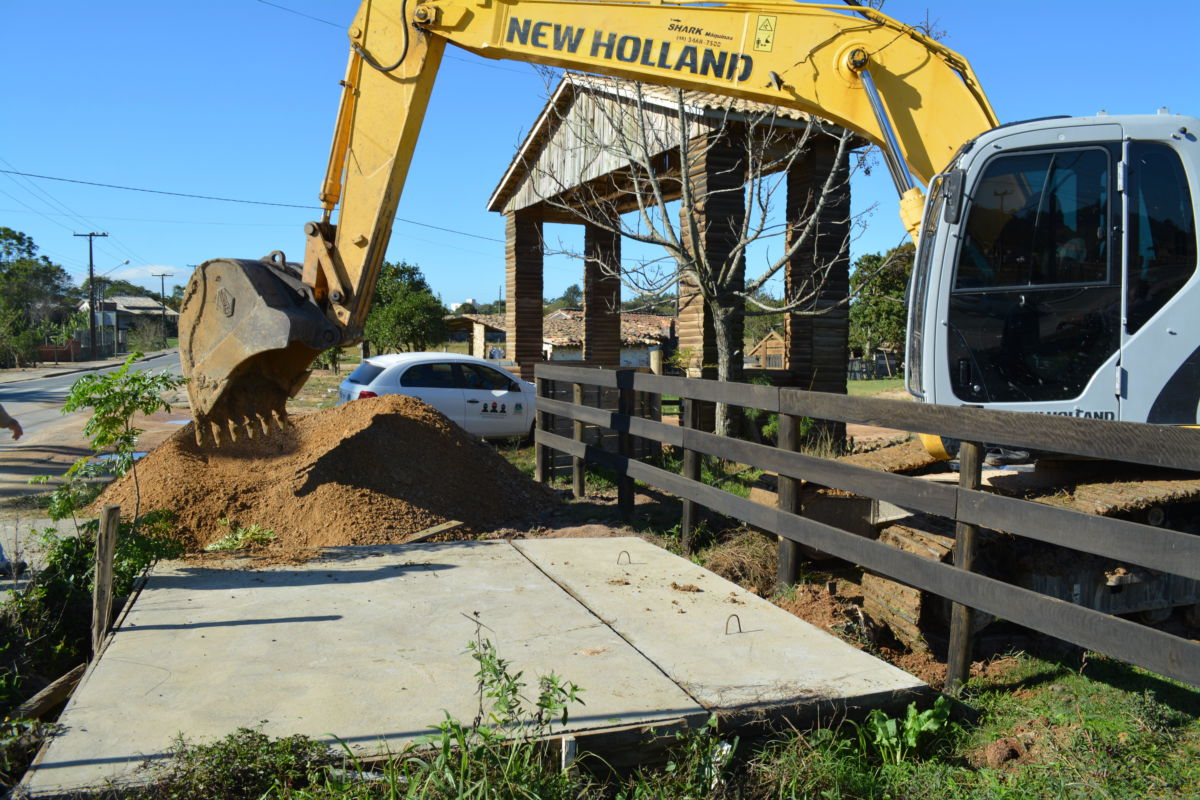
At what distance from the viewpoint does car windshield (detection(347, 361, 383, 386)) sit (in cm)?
1311

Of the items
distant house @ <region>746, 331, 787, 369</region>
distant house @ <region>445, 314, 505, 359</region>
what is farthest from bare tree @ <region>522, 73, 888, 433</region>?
distant house @ <region>746, 331, 787, 369</region>

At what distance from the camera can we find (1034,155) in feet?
17.1

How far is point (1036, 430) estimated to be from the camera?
13.4 ft

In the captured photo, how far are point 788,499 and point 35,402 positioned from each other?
28.4 metres

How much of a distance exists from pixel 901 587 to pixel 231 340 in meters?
4.74

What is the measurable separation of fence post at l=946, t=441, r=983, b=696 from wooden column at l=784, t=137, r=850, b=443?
8.29 metres

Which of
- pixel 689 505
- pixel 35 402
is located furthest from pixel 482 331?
pixel 689 505

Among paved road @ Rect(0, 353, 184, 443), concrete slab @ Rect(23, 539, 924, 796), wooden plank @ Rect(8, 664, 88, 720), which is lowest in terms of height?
paved road @ Rect(0, 353, 184, 443)

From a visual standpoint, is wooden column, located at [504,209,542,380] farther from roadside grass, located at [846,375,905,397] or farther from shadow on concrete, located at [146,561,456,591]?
shadow on concrete, located at [146,561,456,591]

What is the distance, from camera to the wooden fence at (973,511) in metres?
3.48

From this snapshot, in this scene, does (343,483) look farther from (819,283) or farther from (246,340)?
(819,283)

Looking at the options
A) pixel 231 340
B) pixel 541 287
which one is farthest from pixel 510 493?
pixel 541 287

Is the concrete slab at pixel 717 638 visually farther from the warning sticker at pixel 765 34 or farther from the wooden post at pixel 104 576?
the warning sticker at pixel 765 34

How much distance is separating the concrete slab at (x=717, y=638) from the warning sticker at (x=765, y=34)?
382cm
